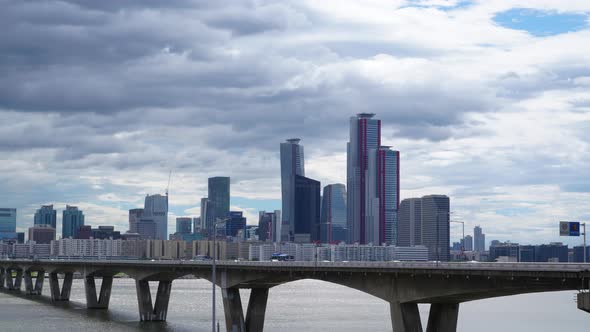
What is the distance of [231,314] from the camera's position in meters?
95.3

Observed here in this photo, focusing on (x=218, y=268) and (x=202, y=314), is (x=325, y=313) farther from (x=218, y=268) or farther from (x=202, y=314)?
(x=218, y=268)

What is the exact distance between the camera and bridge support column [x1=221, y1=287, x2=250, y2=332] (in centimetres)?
9431

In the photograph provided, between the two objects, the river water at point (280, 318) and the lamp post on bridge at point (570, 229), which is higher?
the lamp post on bridge at point (570, 229)

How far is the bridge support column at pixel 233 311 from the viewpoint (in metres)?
94.3

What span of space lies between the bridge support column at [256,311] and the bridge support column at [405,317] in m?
24.6

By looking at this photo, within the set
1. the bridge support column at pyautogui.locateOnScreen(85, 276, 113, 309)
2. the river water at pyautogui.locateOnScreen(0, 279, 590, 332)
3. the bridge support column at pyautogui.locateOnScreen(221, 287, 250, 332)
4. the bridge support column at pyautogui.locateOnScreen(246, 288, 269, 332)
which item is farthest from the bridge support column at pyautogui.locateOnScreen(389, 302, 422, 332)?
the bridge support column at pyautogui.locateOnScreen(85, 276, 113, 309)

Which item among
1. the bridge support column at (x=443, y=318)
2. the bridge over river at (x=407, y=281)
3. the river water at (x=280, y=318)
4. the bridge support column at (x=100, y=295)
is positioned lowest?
the river water at (x=280, y=318)

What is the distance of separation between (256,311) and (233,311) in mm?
2639

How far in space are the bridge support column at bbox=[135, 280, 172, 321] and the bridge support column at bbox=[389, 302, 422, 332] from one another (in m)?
51.3

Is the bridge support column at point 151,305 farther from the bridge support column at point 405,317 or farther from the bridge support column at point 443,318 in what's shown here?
the bridge support column at point 443,318

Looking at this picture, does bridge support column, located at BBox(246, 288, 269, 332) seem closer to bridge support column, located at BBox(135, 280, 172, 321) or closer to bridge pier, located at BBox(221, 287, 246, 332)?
bridge pier, located at BBox(221, 287, 246, 332)

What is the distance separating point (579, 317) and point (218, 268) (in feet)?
198

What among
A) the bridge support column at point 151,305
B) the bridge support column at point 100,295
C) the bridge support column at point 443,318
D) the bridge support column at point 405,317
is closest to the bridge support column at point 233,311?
the bridge support column at point 151,305

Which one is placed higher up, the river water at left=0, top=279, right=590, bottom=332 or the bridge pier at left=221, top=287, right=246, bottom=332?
the bridge pier at left=221, top=287, right=246, bottom=332
